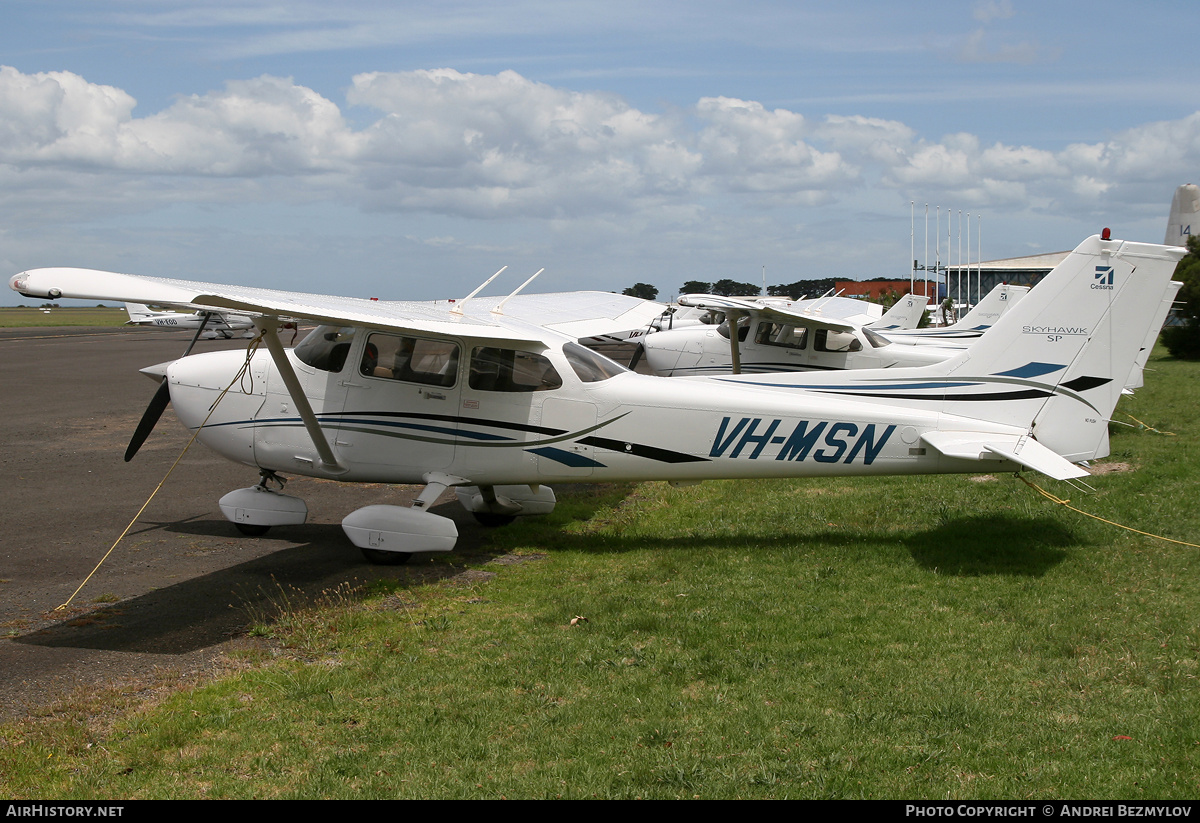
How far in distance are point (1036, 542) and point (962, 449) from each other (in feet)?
4.34

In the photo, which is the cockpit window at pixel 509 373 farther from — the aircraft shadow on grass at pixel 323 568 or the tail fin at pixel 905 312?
the tail fin at pixel 905 312

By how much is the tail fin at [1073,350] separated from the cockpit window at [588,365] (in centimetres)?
303

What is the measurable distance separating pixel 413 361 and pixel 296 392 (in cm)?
106

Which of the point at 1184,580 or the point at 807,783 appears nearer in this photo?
the point at 807,783

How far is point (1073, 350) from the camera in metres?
7.83

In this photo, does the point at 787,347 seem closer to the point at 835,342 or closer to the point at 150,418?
the point at 835,342

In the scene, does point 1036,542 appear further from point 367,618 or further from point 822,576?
point 367,618

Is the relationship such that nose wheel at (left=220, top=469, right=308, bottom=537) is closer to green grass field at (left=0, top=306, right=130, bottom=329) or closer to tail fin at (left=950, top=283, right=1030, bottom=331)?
tail fin at (left=950, top=283, right=1030, bottom=331)

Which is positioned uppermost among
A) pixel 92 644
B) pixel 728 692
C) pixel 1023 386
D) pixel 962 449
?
pixel 1023 386

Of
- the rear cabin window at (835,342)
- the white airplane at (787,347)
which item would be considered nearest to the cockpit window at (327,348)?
the white airplane at (787,347)

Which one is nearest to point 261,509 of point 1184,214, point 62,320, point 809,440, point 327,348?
point 327,348

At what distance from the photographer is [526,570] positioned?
7941 mm

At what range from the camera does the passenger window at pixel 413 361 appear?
27.0ft
